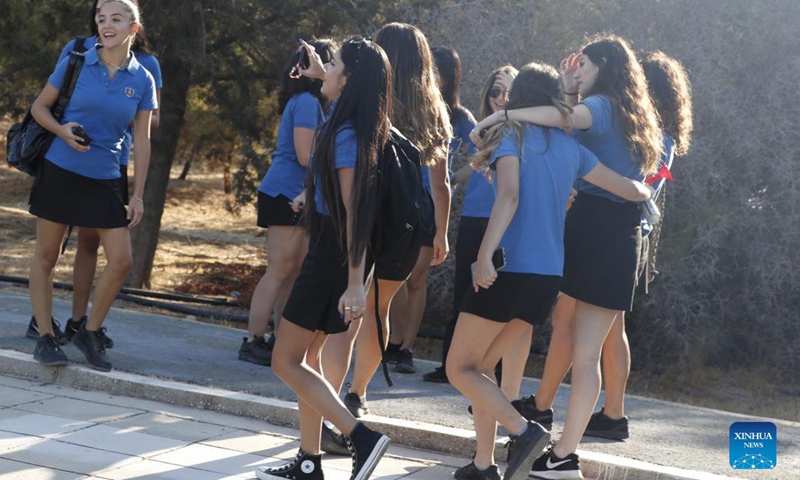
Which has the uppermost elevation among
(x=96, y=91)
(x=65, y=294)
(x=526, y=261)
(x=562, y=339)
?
(x=96, y=91)

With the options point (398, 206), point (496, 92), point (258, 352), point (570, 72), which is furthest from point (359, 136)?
point (258, 352)

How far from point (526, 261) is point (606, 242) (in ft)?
2.06

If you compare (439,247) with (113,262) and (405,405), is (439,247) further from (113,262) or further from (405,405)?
(113,262)

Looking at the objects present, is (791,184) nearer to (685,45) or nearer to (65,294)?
(685,45)

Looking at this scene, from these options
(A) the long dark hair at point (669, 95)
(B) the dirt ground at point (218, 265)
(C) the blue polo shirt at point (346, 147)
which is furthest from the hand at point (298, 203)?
(B) the dirt ground at point (218, 265)

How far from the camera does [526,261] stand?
421cm

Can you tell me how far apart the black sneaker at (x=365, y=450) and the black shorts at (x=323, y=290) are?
43 cm

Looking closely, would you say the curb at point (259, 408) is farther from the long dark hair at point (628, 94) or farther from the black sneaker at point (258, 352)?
the long dark hair at point (628, 94)

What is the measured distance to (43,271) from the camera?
5906 mm

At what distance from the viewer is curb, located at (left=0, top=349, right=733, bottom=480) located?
4.71 m

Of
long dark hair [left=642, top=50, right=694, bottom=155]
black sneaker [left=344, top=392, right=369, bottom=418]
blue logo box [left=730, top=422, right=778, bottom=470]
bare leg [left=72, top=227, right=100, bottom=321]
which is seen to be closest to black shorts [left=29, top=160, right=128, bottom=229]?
bare leg [left=72, top=227, right=100, bottom=321]

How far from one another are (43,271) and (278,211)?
4.51ft

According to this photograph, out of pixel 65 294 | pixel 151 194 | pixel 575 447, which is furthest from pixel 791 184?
pixel 151 194

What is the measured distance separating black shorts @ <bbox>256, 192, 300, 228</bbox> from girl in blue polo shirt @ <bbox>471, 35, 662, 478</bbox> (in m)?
2.03
